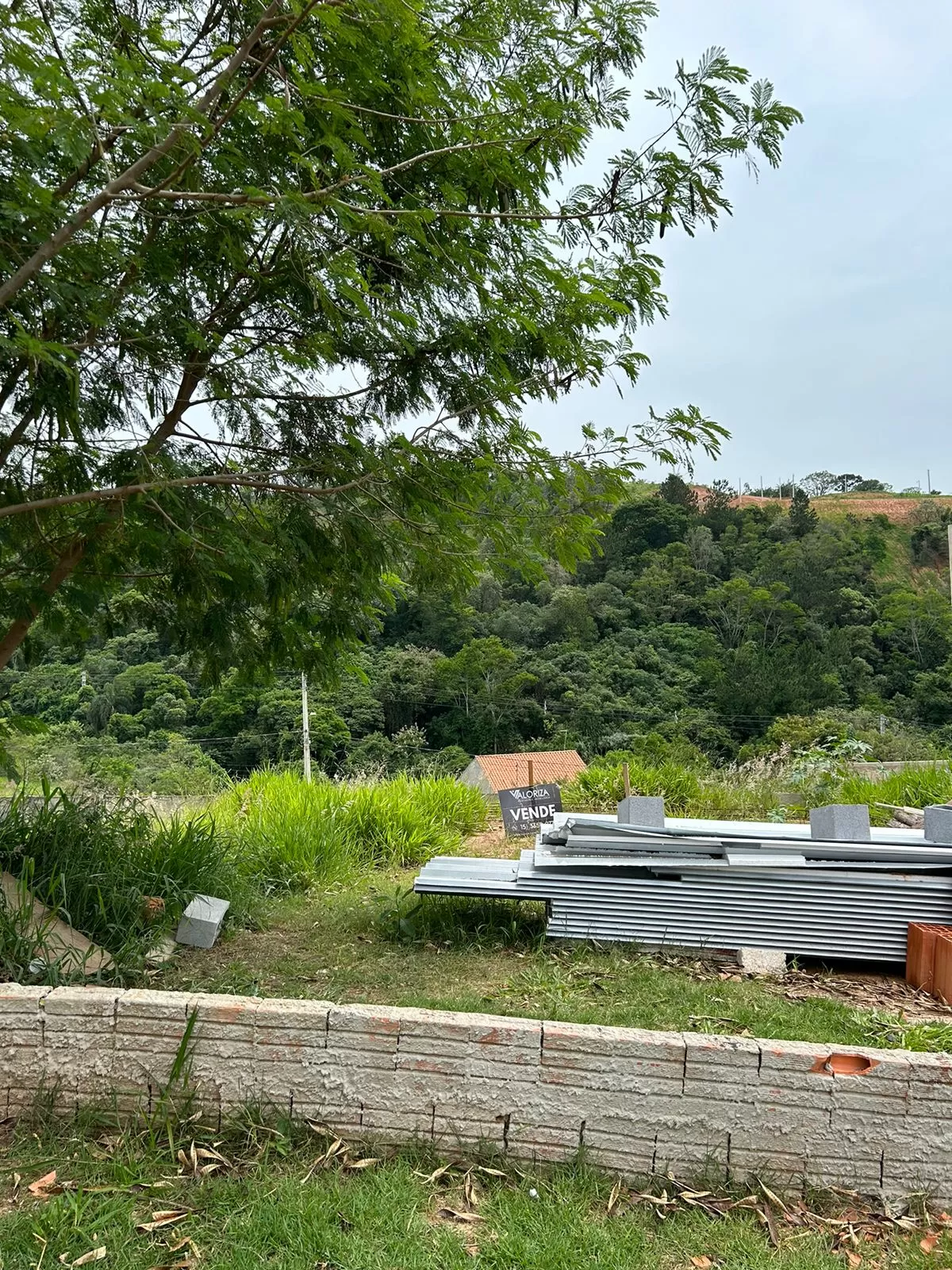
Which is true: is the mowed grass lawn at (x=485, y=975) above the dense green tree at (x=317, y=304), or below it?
below

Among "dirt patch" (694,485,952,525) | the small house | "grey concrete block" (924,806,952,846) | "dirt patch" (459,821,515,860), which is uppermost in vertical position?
"dirt patch" (694,485,952,525)

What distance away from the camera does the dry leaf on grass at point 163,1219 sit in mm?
2457

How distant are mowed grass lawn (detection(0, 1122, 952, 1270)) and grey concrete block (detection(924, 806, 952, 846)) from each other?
293 cm

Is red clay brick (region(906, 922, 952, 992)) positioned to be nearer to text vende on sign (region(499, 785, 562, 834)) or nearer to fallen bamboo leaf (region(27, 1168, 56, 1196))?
text vende on sign (region(499, 785, 562, 834))

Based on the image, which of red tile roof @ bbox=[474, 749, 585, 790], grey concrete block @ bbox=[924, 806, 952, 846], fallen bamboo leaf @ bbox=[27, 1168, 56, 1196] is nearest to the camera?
fallen bamboo leaf @ bbox=[27, 1168, 56, 1196]

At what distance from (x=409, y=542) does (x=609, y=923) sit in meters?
2.55

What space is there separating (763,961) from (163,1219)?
3386 millimetres

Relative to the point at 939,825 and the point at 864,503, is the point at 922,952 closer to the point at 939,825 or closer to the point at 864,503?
the point at 939,825

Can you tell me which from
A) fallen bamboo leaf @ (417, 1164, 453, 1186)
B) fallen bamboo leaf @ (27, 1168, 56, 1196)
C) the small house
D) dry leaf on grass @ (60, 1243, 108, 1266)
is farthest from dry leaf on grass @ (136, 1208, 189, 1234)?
the small house

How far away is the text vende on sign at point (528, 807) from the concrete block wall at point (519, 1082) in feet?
15.3

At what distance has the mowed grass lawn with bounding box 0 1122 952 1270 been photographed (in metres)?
2.36

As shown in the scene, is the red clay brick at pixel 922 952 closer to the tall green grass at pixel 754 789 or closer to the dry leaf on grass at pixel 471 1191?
the dry leaf on grass at pixel 471 1191

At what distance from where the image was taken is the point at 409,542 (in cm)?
416

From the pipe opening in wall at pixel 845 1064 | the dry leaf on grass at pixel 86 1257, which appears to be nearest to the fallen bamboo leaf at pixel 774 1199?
the pipe opening in wall at pixel 845 1064
